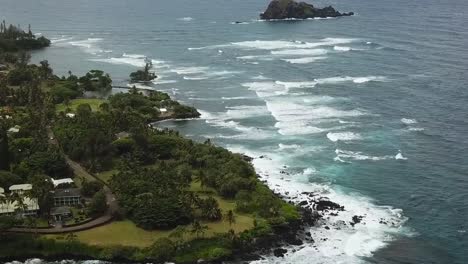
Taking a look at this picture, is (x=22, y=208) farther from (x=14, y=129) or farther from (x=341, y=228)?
(x=341, y=228)

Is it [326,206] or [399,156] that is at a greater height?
[399,156]

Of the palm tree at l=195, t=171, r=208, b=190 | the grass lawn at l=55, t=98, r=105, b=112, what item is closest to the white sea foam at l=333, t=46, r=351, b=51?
the grass lawn at l=55, t=98, r=105, b=112

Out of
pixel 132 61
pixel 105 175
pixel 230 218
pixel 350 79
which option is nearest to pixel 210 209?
pixel 230 218

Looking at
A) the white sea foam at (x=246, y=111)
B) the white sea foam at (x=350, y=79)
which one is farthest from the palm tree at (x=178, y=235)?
the white sea foam at (x=350, y=79)

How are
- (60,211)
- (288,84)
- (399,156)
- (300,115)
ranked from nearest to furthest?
1. (60,211)
2. (399,156)
3. (300,115)
4. (288,84)

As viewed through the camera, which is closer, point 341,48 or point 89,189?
point 89,189

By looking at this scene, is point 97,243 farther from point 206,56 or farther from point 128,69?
point 206,56
